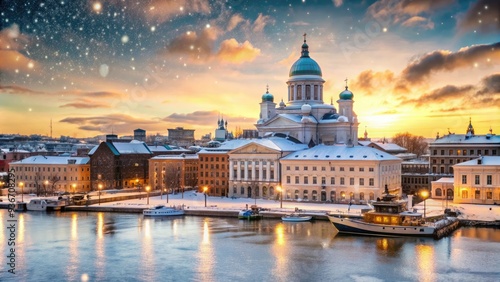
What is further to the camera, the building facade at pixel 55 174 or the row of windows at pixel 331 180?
the building facade at pixel 55 174

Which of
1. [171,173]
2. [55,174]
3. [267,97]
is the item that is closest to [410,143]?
[267,97]

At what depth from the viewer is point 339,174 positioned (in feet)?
203

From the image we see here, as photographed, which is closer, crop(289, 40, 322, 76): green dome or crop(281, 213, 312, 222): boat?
crop(281, 213, 312, 222): boat

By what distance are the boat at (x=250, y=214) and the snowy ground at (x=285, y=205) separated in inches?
114

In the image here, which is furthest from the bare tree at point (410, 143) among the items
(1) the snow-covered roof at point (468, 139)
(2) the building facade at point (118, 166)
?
(2) the building facade at point (118, 166)

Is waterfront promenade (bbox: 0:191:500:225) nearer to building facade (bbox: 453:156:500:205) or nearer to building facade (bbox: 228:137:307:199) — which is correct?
building facade (bbox: 453:156:500:205)

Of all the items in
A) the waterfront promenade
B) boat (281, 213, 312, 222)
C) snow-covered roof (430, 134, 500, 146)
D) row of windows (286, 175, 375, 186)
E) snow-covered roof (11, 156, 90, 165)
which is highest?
snow-covered roof (430, 134, 500, 146)

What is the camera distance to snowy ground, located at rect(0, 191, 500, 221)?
50397mm

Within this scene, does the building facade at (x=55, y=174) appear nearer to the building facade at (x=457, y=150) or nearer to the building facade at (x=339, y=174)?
the building facade at (x=339, y=174)

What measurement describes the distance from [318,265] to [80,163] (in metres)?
53.6

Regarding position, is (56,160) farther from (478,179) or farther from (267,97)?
(478,179)

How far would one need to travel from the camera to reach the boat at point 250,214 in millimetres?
52562

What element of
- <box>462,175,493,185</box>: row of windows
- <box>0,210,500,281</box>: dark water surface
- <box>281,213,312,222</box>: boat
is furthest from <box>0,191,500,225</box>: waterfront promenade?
<box>0,210,500,281</box>: dark water surface

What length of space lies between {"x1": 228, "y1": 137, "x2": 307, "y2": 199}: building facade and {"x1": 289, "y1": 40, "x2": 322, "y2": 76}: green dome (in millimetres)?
12020
